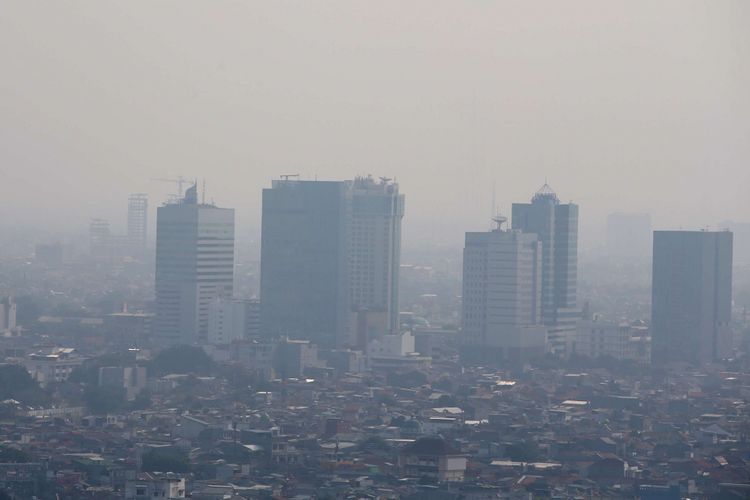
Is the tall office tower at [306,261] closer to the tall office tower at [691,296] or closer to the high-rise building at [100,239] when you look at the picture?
the tall office tower at [691,296]

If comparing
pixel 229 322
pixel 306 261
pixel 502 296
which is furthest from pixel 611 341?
pixel 229 322

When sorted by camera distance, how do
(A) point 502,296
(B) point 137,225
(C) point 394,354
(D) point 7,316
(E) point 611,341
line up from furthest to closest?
1. (B) point 137,225
2. (D) point 7,316
3. (E) point 611,341
4. (A) point 502,296
5. (C) point 394,354

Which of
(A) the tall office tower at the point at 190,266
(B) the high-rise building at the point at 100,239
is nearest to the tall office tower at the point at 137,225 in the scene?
(B) the high-rise building at the point at 100,239

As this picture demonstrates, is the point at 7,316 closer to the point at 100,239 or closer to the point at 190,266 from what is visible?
the point at 190,266

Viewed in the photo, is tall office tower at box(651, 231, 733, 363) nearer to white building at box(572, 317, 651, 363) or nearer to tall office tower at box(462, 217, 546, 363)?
white building at box(572, 317, 651, 363)

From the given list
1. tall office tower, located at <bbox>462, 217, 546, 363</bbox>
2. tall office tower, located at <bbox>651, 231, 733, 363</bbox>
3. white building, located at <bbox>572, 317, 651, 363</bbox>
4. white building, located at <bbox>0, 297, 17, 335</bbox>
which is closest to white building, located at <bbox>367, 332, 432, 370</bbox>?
tall office tower, located at <bbox>462, 217, 546, 363</bbox>
